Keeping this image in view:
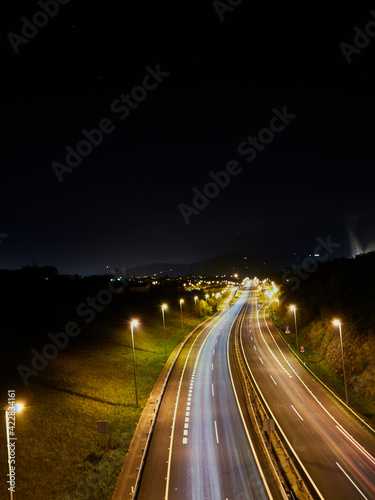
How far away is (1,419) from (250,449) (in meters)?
17.6

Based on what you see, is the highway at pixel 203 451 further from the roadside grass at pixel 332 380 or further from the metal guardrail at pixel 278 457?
the roadside grass at pixel 332 380

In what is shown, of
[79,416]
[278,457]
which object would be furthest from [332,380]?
[79,416]

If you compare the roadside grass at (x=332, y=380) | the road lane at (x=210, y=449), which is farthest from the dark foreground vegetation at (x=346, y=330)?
the road lane at (x=210, y=449)

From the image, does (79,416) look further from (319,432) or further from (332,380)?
(332,380)

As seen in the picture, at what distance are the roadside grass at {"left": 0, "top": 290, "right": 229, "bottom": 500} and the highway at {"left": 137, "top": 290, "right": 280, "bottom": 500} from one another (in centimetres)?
251

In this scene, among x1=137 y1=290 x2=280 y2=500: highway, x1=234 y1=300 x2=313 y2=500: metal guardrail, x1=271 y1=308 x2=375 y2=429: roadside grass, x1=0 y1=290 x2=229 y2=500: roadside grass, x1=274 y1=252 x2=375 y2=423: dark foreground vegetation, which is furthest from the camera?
x1=274 y1=252 x2=375 y2=423: dark foreground vegetation

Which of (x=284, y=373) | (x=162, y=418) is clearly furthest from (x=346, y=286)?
(x=162, y=418)

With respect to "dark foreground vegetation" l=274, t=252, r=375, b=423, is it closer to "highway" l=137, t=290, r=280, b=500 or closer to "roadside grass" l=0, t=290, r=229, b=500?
"highway" l=137, t=290, r=280, b=500

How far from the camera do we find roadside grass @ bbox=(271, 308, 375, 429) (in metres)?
28.2

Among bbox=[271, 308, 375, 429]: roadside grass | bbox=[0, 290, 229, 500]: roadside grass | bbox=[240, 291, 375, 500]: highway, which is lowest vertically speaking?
bbox=[271, 308, 375, 429]: roadside grass

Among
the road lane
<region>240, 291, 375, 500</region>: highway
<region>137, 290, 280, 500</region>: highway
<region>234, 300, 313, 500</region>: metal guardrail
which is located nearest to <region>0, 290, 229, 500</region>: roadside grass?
<region>137, 290, 280, 500</region>: highway

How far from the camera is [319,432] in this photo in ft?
77.7

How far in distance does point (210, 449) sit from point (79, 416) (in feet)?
37.5

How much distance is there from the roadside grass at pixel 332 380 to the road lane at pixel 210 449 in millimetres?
11029
